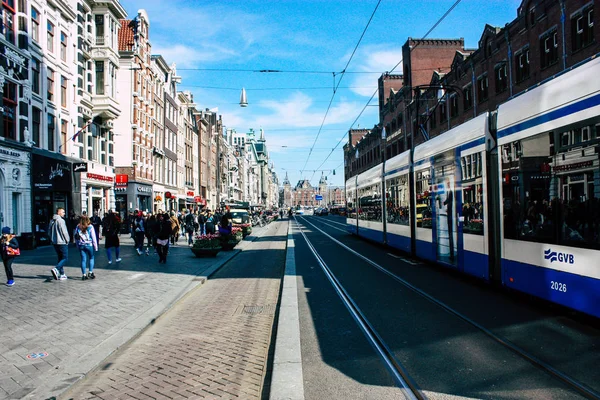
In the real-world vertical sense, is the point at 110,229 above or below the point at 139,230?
above

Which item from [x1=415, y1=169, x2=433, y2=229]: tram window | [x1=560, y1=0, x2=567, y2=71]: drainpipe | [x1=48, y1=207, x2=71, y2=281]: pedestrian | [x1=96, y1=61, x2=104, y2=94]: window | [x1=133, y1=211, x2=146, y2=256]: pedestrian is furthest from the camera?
[x1=96, y1=61, x2=104, y2=94]: window

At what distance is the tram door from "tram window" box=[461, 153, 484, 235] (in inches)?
22.2

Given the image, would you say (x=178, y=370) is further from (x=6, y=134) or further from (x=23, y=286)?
(x=6, y=134)

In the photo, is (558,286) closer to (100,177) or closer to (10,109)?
(10,109)

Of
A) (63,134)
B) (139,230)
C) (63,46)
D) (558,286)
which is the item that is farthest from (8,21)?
(558,286)

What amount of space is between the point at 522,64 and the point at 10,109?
26344 mm

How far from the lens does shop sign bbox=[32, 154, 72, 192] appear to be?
22.6 meters

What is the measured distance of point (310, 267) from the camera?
46.7ft

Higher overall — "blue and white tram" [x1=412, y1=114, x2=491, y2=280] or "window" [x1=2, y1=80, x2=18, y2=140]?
"window" [x1=2, y1=80, x2=18, y2=140]

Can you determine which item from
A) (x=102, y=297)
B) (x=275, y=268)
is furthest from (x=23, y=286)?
(x=275, y=268)

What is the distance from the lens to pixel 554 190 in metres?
6.68

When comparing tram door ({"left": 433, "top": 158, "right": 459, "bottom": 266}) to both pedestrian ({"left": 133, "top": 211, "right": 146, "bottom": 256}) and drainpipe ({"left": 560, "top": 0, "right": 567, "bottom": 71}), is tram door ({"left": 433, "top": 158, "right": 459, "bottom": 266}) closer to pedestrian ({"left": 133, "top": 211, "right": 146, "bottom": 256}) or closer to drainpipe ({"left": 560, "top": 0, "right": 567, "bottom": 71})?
pedestrian ({"left": 133, "top": 211, "right": 146, "bottom": 256})

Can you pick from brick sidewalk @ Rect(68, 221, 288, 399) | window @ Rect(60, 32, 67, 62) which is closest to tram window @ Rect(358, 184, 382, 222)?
brick sidewalk @ Rect(68, 221, 288, 399)

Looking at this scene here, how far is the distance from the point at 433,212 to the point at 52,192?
20202 millimetres
